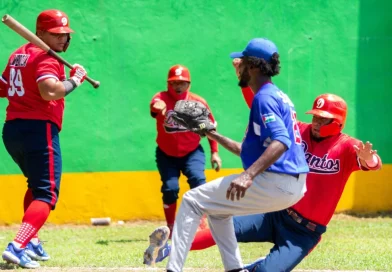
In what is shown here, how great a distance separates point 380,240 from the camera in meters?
9.05

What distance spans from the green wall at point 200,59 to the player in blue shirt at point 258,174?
4862 mm

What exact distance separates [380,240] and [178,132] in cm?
256

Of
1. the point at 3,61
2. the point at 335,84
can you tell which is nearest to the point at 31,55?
the point at 3,61

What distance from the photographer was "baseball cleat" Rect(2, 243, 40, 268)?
22.2ft

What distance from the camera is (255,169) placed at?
539 cm

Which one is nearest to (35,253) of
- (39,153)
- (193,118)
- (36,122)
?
(39,153)

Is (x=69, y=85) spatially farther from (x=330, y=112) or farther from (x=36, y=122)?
(x=330, y=112)

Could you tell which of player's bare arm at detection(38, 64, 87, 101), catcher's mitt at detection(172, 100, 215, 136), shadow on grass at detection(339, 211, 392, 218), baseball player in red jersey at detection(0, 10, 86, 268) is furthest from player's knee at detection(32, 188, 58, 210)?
shadow on grass at detection(339, 211, 392, 218)

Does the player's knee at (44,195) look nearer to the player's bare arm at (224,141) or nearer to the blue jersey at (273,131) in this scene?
the player's bare arm at (224,141)

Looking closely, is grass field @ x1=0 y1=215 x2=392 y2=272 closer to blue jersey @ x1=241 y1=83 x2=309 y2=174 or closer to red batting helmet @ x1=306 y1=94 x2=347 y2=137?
red batting helmet @ x1=306 y1=94 x2=347 y2=137

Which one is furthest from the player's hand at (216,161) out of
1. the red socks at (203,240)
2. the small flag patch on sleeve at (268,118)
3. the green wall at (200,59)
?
the small flag patch on sleeve at (268,118)

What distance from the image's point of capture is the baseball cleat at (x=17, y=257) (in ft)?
22.2

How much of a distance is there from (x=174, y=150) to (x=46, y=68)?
2.91 m

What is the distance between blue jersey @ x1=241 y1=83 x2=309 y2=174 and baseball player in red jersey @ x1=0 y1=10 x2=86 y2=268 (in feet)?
6.44
